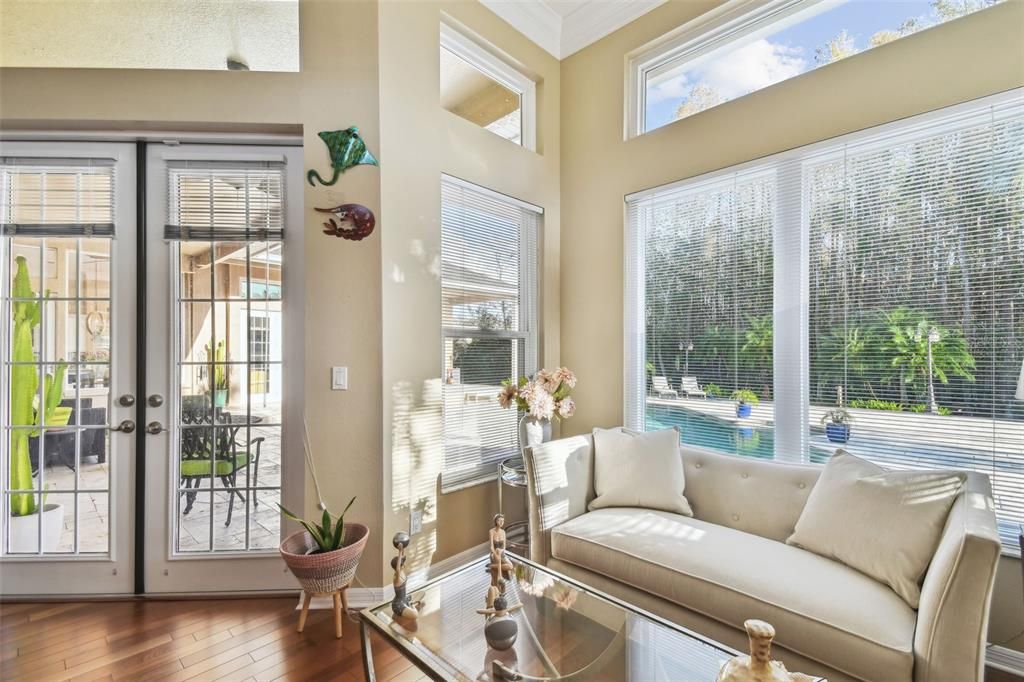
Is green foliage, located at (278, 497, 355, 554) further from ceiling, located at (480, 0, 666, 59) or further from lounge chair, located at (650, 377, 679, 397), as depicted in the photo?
ceiling, located at (480, 0, 666, 59)

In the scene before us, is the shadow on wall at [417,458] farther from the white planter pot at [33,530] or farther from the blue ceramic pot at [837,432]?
the blue ceramic pot at [837,432]

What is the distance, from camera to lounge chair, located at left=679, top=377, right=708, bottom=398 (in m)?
2.71

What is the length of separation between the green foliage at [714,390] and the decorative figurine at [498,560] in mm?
1589

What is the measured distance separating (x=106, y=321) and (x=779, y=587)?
10.9 ft

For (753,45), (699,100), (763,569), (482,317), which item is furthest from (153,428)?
(753,45)

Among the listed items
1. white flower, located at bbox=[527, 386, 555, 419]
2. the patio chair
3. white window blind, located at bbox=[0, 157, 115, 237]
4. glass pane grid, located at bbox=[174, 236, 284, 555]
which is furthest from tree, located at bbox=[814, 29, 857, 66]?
white window blind, located at bbox=[0, 157, 115, 237]

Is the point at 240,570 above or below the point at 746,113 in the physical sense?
below

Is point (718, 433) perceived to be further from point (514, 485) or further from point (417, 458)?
point (417, 458)

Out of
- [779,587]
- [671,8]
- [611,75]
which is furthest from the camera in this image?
[611,75]

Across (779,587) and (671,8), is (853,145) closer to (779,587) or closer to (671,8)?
(671,8)

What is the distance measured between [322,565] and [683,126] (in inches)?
119

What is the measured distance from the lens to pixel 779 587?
161 cm

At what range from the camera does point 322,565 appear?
195 cm

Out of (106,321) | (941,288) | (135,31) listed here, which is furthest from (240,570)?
(941,288)
